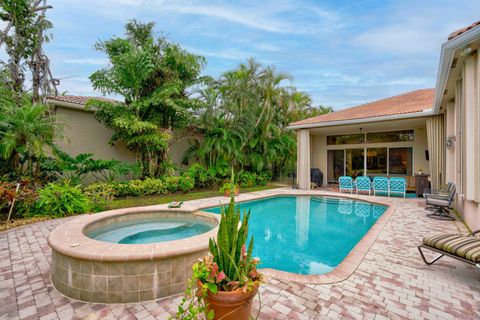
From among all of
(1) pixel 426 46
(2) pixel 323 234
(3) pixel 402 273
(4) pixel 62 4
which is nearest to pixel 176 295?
(3) pixel 402 273

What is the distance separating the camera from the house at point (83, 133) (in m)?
10.5

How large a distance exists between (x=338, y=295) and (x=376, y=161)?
1410cm

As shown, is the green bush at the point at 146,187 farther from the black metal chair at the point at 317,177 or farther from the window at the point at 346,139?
the window at the point at 346,139

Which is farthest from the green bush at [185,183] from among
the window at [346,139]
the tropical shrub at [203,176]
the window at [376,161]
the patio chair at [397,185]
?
the window at [376,161]

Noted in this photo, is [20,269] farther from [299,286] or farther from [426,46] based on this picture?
[426,46]

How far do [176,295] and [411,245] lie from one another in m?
4.85

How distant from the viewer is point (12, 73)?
10.6 meters

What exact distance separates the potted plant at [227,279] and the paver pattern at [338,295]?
653 millimetres

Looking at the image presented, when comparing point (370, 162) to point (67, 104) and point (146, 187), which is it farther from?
point (67, 104)

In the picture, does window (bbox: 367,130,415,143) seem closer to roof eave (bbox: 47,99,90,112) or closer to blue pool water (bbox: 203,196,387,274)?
blue pool water (bbox: 203,196,387,274)

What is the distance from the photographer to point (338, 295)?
3059 millimetres

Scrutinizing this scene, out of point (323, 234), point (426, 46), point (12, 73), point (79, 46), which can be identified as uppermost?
point (79, 46)

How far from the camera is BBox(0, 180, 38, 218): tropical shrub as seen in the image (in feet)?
20.4

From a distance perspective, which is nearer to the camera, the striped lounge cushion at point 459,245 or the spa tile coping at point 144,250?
the spa tile coping at point 144,250
